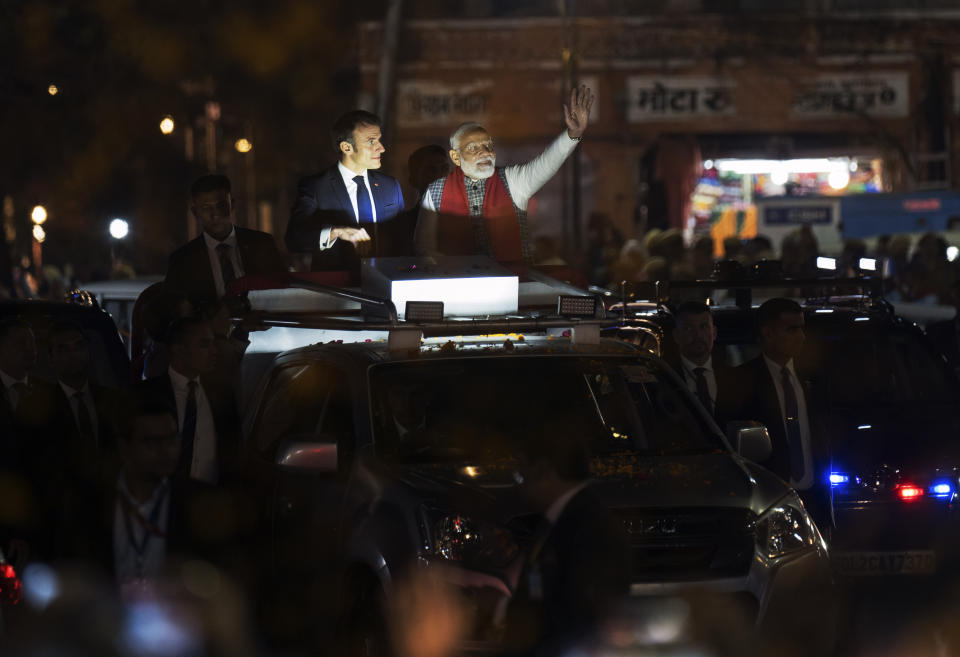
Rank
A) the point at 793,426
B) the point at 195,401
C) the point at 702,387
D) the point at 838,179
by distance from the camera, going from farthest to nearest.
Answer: the point at 838,179 → the point at 702,387 → the point at 793,426 → the point at 195,401

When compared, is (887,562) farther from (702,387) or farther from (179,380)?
(179,380)

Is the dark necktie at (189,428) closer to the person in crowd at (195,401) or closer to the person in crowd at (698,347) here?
the person in crowd at (195,401)

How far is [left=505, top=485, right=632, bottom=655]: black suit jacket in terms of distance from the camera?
584 cm

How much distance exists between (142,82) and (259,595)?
44593 millimetres

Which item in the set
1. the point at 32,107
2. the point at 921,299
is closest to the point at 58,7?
the point at 32,107

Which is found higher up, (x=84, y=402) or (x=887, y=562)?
(x=84, y=402)

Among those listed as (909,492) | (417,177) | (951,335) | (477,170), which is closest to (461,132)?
(477,170)

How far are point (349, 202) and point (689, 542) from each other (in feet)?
13.7

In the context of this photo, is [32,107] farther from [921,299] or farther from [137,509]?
[137,509]

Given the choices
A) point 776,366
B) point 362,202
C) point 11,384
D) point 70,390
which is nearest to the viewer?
point 11,384

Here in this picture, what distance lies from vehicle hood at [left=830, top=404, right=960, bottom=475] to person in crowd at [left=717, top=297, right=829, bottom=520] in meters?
0.30

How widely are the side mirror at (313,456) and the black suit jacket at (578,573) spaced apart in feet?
3.31

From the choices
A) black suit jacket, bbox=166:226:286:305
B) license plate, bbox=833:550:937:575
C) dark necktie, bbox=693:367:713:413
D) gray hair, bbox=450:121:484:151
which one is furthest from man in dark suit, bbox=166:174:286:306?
license plate, bbox=833:550:937:575

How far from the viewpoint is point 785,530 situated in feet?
22.3
